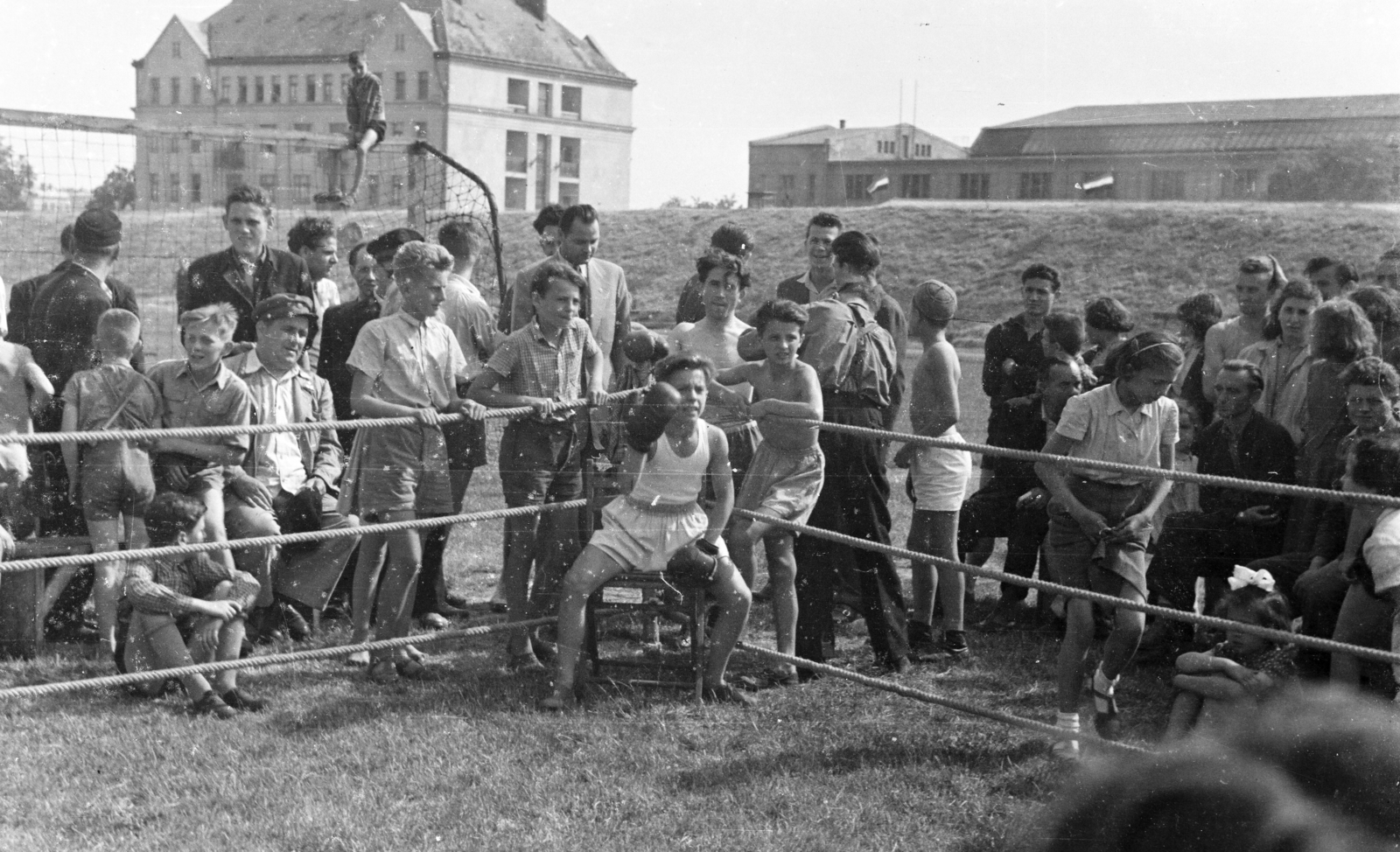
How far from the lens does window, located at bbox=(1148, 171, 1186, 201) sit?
109 feet

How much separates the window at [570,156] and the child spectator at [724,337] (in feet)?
92.7

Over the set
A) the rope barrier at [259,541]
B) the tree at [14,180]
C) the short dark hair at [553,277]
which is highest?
the tree at [14,180]

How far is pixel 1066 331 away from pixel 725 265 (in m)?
1.57

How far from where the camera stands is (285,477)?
6.04 metres

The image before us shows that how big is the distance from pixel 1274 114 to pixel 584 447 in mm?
28141

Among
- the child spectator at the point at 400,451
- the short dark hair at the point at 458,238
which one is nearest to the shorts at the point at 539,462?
the child spectator at the point at 400,451

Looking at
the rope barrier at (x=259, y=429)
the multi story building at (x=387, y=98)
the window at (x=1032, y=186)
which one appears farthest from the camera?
the window at (x=1032, y=186)

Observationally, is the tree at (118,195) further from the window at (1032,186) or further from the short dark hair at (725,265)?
the window at (1032,186)

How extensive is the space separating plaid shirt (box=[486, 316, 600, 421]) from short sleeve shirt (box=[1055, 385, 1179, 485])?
77.8 inches

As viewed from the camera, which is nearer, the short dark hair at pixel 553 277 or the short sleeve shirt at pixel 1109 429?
the short sleeve shirt at pixel 1109 429

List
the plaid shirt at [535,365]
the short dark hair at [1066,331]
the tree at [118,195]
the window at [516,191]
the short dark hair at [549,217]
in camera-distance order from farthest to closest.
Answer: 1. the window at [516,191]
2. the tree at [118,195]
3. the short dark hair at [549,217]
4. the short dark hair at [1066,331]
5. the plaid shirt at [535,365]

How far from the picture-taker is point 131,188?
18.8 meters

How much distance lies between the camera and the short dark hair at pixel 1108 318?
6.61 meters

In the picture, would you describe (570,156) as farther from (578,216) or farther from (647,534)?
(647,534)
